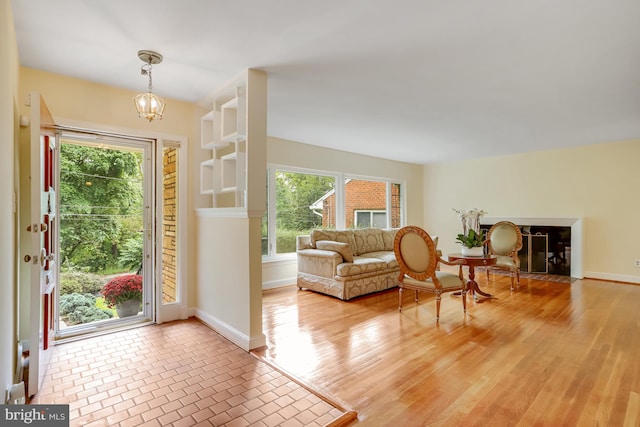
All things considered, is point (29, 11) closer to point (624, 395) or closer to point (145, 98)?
point (145, 98)

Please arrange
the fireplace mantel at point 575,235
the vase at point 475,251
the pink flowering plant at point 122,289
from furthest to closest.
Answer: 1. the fireplace mantel at point 575,235
2. the vase at point 475,251
3. the pink flowering plant at point 122,289

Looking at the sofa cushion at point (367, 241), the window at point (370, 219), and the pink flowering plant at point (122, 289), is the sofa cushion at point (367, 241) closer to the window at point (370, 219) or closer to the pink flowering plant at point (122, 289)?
the window at point (370, 219)

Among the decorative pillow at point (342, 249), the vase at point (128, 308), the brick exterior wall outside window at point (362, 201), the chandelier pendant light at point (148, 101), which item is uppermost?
the chandelier pendant light at point (148, 101)

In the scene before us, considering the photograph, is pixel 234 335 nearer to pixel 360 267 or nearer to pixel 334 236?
pixel 360 267

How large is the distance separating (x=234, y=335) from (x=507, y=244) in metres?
4.37

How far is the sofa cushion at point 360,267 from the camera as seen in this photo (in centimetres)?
438

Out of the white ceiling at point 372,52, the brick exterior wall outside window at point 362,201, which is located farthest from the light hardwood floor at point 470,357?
the white ceiling at point 372,52

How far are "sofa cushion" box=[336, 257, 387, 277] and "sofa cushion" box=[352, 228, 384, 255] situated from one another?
548mm

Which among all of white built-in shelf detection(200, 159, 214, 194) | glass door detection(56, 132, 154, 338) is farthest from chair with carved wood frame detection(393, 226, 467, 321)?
glass door detection(56, 132, 154, 338)

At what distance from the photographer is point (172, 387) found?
7.30ft

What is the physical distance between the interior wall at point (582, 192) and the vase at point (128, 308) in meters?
6.27

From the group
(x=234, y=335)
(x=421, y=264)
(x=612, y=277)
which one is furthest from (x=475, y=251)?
(x=612, y=277)

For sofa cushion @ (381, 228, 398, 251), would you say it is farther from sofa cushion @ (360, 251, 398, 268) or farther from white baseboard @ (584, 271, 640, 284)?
white baseboard @ (584, 271, 640, 284)

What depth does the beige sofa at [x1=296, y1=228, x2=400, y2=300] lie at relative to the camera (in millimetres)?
4434
